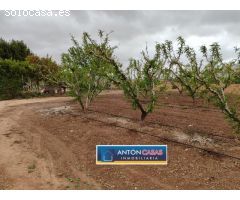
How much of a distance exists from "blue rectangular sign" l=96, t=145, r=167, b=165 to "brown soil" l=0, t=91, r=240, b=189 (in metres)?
0.16

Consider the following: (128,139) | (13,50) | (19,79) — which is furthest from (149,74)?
(13,50)

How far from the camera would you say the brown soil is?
660 cm

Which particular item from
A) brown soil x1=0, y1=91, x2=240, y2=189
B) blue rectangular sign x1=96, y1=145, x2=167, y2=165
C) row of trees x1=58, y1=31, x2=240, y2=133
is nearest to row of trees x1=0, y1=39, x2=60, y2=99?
row of trees x1=58, y1=31, x2=240, y2=133

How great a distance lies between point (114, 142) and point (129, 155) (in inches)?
77.8

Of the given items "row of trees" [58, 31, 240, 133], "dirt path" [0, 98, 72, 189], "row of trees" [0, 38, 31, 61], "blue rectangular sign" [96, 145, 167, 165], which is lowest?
"dirt path" [0, 98, 72, 189]

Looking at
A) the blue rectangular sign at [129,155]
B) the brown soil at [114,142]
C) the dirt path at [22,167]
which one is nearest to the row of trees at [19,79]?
the brown soil at [114,142]

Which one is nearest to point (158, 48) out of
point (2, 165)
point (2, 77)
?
point (2, 165)

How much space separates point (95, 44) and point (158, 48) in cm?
286

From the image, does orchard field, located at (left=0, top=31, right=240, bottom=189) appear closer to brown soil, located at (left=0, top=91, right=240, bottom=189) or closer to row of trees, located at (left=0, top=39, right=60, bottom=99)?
brown soil, located at (left=0, top=91, right=240, bottom=189)

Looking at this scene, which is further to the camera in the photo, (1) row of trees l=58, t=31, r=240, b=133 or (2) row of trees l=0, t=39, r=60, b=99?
(2) row of trees l=0, t=39, r=60, b=99

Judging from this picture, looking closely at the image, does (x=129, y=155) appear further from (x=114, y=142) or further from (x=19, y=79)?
(x=19, y=79)

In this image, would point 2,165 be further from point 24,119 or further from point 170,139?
point 24,119

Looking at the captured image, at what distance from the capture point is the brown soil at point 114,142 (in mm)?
6602

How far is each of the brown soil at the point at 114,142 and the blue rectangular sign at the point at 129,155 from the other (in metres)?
0.16
